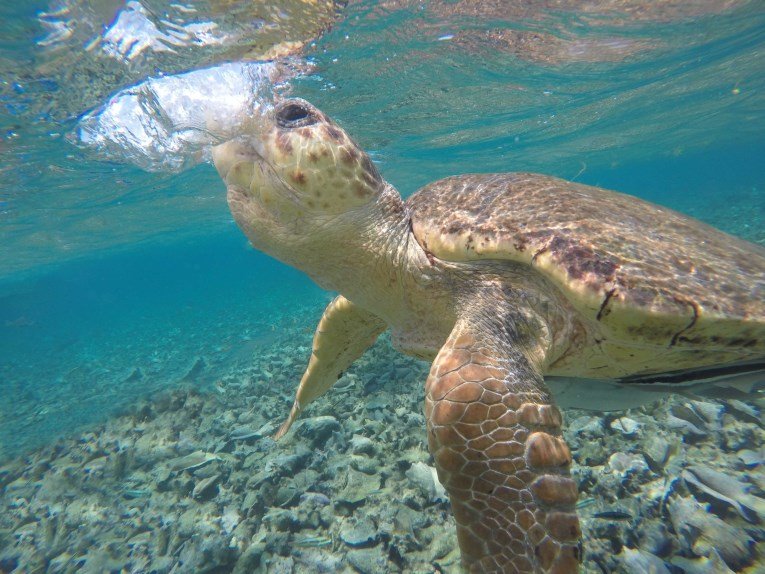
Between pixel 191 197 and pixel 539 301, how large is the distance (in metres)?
20.8

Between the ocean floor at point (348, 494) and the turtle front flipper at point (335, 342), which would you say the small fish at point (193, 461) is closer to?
the ocean floor at point (348, 494)

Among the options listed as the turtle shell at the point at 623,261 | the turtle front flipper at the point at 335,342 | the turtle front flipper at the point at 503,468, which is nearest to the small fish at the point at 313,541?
the turtle front flipper at the point at 335,342

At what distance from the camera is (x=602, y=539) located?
2.12m

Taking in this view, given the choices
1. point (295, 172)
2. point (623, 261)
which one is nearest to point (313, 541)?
point (295, 172)

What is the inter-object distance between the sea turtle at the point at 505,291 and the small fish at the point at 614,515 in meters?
0.74

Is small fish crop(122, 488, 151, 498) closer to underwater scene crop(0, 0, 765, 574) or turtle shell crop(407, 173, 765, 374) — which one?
underwater scene crop(0, 0, 765, 574)

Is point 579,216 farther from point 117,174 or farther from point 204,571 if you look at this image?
point 117,174

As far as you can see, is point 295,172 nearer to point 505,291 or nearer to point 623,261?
point 505,291

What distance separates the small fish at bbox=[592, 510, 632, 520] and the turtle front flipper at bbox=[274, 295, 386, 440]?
1.93 metres

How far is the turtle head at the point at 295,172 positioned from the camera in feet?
6.04

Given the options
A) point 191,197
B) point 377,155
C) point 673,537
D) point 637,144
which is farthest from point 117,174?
point 637,144

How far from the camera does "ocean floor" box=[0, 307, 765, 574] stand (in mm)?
2090

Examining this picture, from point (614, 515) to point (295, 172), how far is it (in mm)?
2589

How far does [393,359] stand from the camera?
18.8 ft
